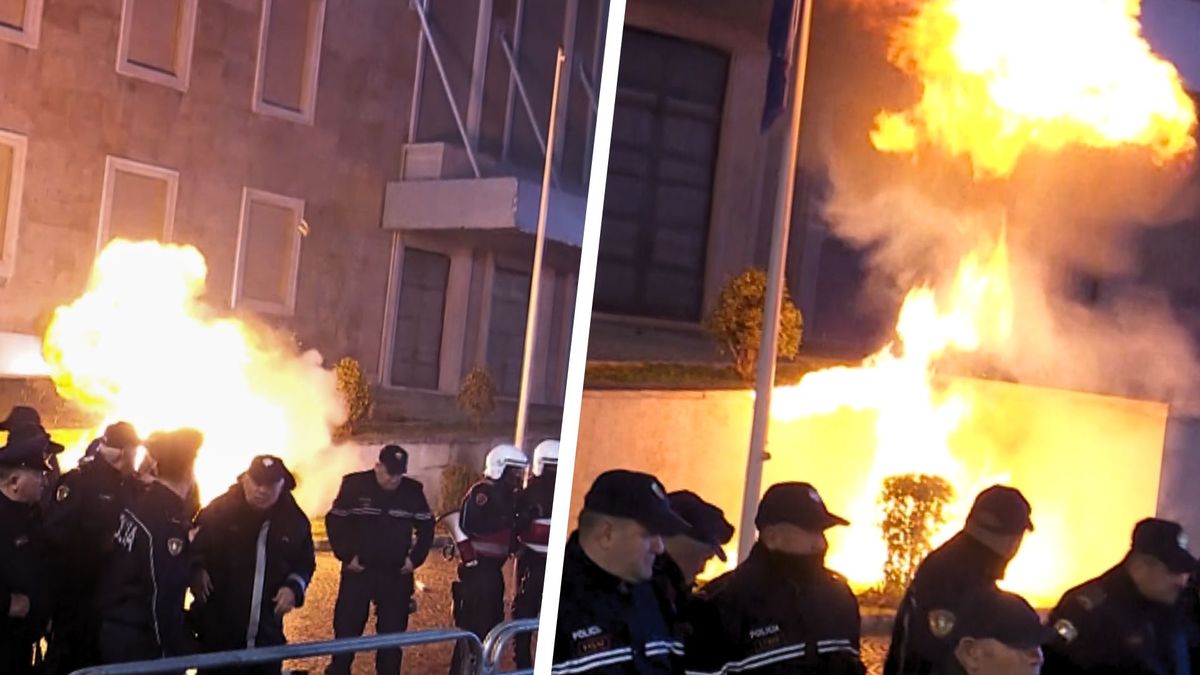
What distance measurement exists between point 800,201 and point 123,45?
1.12 metres

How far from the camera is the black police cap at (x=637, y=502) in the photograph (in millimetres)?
2160

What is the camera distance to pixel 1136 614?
2.18 metres

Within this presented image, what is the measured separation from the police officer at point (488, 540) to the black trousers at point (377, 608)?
0.13m

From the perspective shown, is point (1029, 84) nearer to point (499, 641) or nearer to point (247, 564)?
point (499, 641)

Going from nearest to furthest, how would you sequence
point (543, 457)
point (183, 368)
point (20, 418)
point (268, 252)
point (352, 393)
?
1. point (20, 418)
2. point (183, 368)
3. point (268, 252)
4. point (352, 393)
5. point (543, 457)

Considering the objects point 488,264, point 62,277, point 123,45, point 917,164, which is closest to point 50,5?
point 123,45

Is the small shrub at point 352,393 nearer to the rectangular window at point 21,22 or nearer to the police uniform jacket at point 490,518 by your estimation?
the police uniform jacket at point 490,518

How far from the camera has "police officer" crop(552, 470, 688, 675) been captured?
2.15 meters

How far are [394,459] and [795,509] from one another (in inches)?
27.5

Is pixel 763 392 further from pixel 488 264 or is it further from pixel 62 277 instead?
pixel 62 277

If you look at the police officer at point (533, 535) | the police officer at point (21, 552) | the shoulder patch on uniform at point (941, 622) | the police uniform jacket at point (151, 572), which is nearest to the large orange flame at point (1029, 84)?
the shoulder patch on uniform at point (941, 622)

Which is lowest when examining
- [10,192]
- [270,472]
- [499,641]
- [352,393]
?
[499,641]

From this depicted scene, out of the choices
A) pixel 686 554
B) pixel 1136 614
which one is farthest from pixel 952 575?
pixel 686 554

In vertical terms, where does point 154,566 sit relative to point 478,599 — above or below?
above
